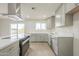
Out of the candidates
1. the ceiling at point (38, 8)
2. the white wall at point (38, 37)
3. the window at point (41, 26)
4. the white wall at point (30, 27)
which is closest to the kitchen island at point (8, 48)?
the ceiling at point (38, 8)

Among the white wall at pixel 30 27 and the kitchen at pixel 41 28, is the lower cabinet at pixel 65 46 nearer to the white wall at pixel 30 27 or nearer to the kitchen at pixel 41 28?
the kitchen at pixel 41 28

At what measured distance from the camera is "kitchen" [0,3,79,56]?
318 cm

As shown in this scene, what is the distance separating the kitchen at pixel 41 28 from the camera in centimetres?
318

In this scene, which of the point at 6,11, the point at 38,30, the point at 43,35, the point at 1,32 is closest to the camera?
the point at 6,11

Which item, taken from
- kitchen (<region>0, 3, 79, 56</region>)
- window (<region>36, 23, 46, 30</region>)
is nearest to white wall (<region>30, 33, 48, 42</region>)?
kitchen (<region>0, 3, 79, 56</region>)

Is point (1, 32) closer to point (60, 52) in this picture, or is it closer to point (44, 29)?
point (44, 29)

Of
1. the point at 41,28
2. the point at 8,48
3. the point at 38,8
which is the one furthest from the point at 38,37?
the point at 8,48

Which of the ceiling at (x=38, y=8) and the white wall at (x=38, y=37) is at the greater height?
the ceiling at (x=38, y=8)

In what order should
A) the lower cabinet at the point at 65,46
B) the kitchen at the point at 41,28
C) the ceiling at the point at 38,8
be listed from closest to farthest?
the kitchen at the point at 41,28 → the lower cabinet at the point at 65,46 → the ceiling at the point at 38,8

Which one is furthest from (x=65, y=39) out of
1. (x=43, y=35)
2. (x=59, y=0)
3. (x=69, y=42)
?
(x=43, y=35)

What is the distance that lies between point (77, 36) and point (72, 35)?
0.56 m

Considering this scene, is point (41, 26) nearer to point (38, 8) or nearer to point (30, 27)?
point (30, 27)

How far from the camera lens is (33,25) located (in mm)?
10531

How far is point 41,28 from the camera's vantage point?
10.6 m
